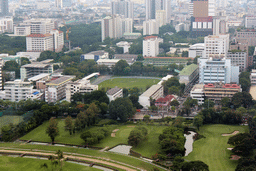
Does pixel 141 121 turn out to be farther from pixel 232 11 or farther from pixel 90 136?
pixel 232 11

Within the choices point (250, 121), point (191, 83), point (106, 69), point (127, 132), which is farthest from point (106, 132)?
point (106, 69)

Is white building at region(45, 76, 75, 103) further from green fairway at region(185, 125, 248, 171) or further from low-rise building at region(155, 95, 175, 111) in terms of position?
green fairway at region(185, 125, 248, 171)

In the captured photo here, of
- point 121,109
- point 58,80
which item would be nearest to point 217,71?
point 121,109

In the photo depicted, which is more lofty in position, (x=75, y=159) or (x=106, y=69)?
(x=106, y=69)

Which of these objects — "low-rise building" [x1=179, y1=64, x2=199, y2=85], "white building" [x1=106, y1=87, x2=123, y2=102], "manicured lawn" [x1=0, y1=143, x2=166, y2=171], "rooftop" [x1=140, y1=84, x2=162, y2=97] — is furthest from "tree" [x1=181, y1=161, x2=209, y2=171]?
"low-rise building" [x1=179, y1=64, x2=199, y2=85]

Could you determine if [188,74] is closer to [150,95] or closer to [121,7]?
[150,95]

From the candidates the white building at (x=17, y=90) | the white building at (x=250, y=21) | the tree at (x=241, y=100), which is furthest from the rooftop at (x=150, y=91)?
the white building at (x=250, y=21)
